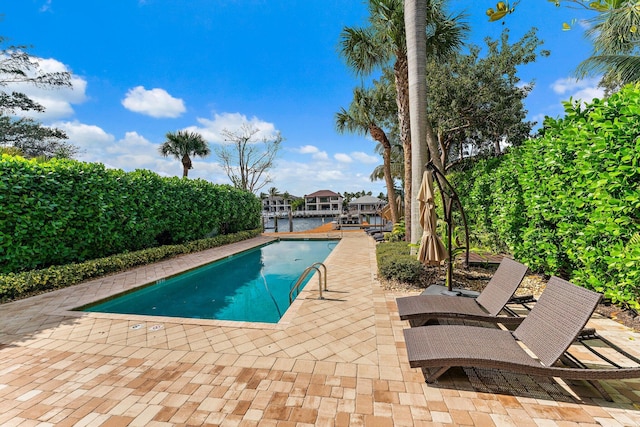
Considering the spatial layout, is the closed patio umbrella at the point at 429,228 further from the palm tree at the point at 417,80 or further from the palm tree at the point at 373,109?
the palm tree at the point at 373,109

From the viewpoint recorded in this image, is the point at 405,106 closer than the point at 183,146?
Yes

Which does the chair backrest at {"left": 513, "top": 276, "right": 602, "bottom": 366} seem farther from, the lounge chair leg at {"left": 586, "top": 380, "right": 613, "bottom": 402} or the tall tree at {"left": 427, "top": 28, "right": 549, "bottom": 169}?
the tall tree at {"left": 427, "top": 28, "right": 549, "bottom": 169}

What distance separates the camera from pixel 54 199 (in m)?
6.80

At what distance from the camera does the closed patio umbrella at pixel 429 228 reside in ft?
17.0

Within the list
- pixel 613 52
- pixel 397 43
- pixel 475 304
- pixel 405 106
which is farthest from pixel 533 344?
pixel 613 52

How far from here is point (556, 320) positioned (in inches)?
104

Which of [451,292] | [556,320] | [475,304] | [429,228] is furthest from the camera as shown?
[429,228]

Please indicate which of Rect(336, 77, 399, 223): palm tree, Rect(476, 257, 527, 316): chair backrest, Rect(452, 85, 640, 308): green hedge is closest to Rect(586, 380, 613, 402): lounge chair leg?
Rect(476, 257, 527, 316): chair backrest

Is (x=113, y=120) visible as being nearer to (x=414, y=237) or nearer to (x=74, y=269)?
(x=74, y=269)

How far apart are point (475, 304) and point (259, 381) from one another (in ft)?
10.0

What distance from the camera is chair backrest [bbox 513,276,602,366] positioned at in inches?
92.9

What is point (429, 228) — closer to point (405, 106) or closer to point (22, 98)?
point (405, 106)

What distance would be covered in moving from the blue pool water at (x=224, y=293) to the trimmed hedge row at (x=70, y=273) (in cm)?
175

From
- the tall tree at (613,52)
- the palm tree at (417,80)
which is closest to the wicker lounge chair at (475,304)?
the palm tree at (417,80)
